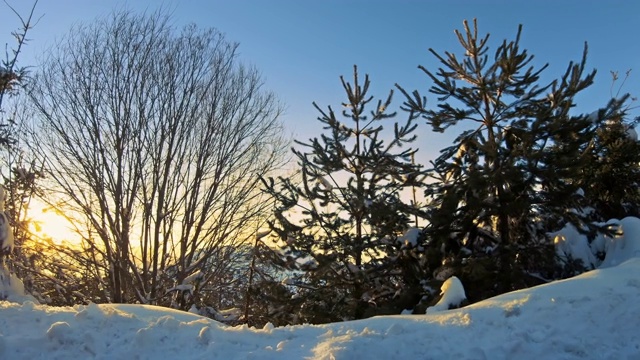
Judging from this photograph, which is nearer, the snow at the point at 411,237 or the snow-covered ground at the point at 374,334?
the snow-covered ground at the point at 374,334

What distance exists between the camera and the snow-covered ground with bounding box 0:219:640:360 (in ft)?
12.7

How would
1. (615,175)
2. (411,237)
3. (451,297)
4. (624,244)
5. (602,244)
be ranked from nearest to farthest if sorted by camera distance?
1. (451,297)
2. (624,244)
3. (602,244)
4. (411,237)
5. (615,175)

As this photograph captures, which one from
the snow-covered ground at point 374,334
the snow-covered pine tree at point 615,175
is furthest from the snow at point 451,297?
the snow-covered pine tree at point 615,175

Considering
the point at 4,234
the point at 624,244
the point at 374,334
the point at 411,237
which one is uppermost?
the point at 4,234

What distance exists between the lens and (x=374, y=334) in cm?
415

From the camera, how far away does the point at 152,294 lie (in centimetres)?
1141

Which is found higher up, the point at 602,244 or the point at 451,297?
the point at 602,244

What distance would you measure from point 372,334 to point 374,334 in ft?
0.06

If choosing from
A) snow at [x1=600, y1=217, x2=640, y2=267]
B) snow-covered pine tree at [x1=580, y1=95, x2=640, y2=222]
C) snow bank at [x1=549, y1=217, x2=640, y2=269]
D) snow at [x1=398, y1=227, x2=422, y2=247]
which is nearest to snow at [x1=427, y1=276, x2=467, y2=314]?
snow at [x1=398, y1=227, x2=422, y2=247]

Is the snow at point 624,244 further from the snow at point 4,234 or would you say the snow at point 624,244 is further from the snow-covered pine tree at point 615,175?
the snow at point 4,234

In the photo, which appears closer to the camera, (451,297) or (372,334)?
(372,334)

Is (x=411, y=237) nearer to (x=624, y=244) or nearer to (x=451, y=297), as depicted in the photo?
(x=451, y=297)

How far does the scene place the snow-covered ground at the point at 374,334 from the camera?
12.7 ft

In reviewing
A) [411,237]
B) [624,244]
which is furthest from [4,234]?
[624,244]
